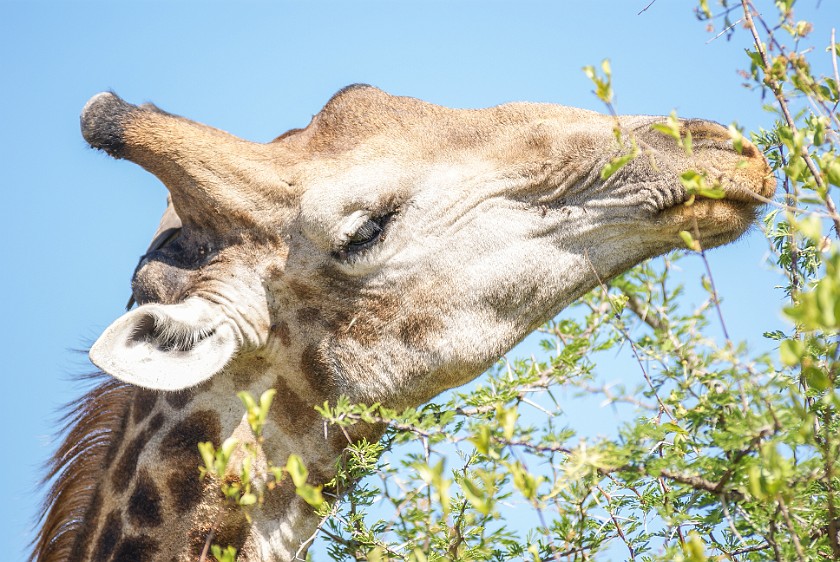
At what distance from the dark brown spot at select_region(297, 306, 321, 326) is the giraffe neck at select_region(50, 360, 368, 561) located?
0.94 feet

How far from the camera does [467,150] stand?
178 inches

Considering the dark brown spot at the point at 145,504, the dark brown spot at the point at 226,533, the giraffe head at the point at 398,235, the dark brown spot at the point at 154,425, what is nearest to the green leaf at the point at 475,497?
the giraffe head at the point at 398,235

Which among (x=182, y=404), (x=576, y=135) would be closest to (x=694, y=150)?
(x=576, y=135)

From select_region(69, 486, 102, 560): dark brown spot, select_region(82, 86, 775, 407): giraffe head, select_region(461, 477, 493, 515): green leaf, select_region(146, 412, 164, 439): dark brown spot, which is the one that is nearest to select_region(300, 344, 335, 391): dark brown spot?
select_region(82, 86, 775, 407): giraffe head

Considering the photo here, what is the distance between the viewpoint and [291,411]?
14.2 feet

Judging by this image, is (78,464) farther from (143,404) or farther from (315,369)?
(315,369)

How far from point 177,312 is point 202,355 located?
230mm

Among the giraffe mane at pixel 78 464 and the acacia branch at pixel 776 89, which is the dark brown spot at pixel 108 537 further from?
the acacia branch at pixel 776 89

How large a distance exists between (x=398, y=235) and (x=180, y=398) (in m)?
1.37

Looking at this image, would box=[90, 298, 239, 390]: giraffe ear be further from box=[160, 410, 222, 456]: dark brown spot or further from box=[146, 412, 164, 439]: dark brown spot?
box=[146, 412, 164, 439]: dark brown spot

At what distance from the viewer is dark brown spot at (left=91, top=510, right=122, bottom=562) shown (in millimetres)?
4168

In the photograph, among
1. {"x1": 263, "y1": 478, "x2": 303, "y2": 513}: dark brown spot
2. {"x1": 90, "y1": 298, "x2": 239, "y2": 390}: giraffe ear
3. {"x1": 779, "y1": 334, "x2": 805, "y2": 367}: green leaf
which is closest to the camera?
{"x1": 779, "y1": 334, "x2": 805, "y2": 367}: green leaf

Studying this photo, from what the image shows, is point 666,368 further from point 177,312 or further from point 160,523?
point 160,523

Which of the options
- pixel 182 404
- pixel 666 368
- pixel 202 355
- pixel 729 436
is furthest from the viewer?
pixel 182 404
